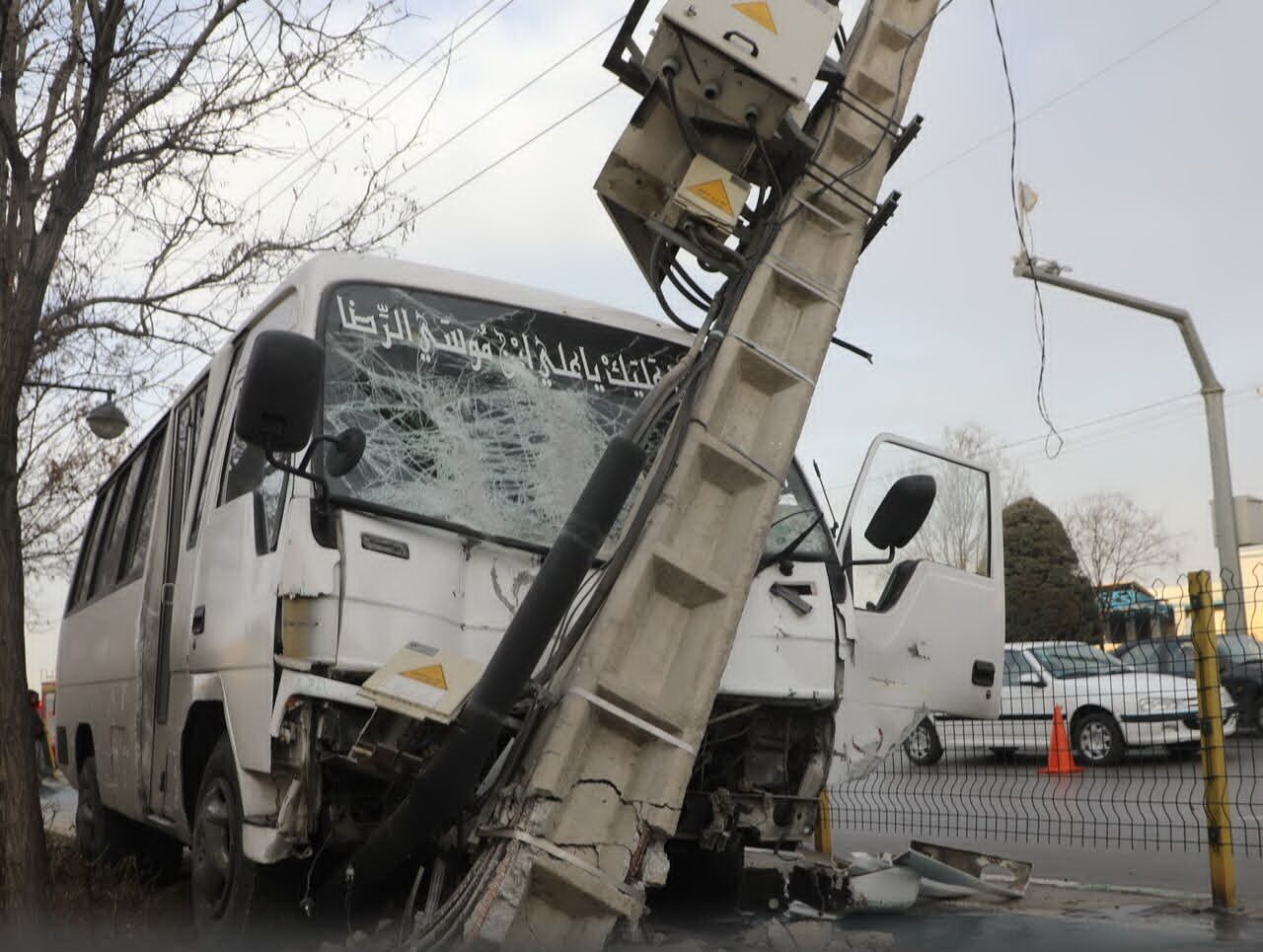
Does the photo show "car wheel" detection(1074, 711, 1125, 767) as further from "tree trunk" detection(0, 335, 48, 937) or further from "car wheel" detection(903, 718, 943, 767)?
"tree trunk" detection(0, 335, 48, 937)

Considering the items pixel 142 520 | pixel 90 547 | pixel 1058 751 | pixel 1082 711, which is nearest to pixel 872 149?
pixel 142 520

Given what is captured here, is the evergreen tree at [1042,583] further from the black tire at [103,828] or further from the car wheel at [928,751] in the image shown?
the black tire at [103,828]

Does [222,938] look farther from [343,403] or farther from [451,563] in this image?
[343,403]

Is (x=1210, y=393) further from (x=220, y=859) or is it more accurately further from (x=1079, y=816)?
(x=220, y=859)

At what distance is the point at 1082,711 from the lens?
13875mm

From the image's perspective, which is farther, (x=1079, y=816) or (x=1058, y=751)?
(x=1058, y=751)

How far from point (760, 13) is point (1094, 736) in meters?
10.5

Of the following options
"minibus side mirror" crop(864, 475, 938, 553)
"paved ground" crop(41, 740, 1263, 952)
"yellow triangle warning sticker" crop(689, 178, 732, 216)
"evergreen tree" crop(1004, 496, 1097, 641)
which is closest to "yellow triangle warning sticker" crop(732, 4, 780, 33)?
"yellow triangle warning sticker" crop(689, 178, 732, 216)

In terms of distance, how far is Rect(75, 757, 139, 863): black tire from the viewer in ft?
25.2

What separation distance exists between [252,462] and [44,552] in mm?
25424

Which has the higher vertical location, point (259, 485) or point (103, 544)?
point (103, 544)

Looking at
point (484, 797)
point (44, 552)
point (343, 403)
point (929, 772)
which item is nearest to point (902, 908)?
point (484, 797)

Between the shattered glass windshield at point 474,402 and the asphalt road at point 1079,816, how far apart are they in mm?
3958

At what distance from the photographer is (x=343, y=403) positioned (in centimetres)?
479
